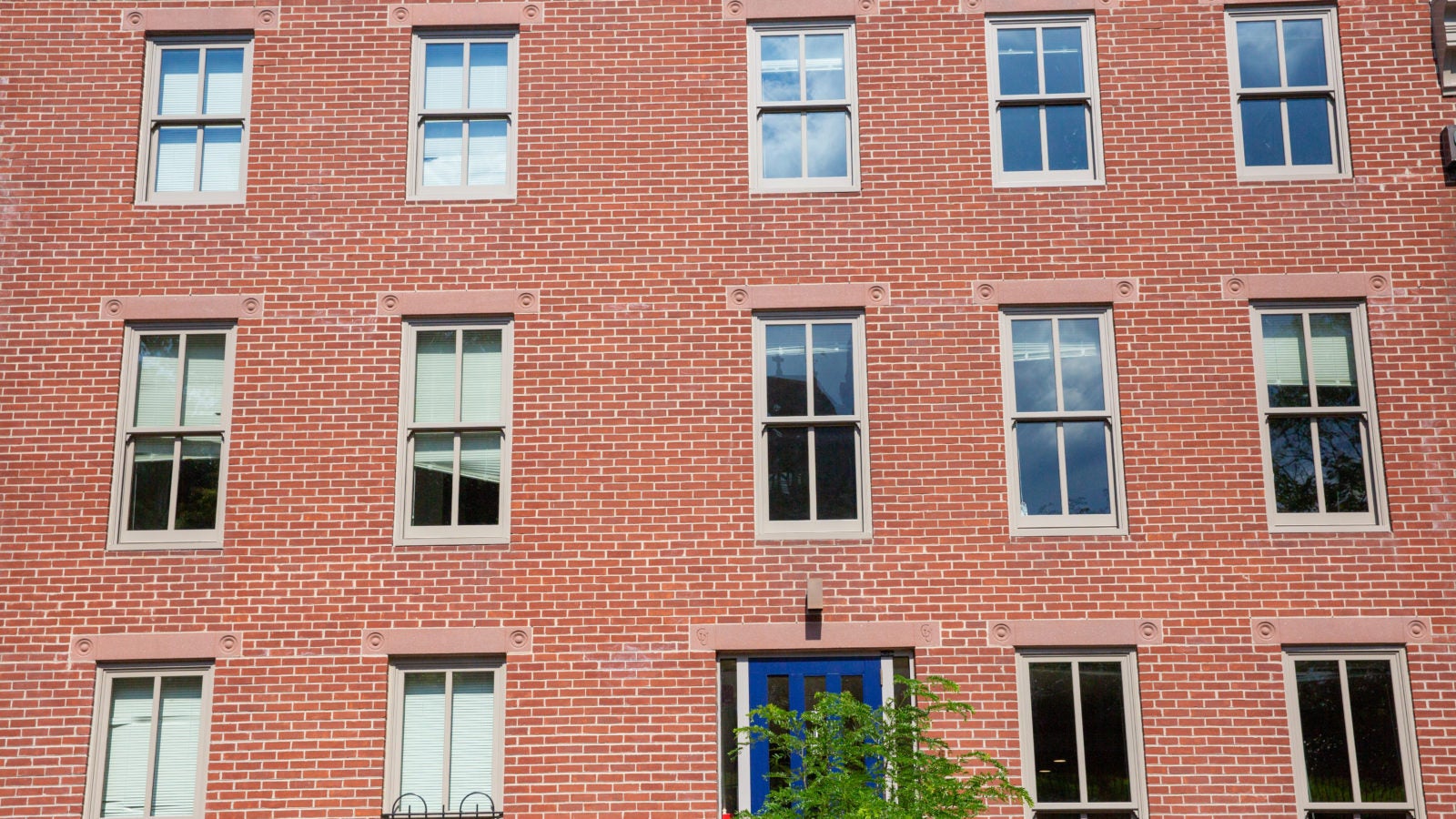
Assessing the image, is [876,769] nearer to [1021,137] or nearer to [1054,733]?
[1054,733]

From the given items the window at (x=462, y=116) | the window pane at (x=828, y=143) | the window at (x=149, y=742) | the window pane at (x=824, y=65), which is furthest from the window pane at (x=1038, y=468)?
the window at (x=149, y=742)

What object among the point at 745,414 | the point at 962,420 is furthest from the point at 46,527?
the point at 962,420

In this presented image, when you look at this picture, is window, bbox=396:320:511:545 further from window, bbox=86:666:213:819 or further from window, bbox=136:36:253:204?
window, bbox=136:36:253:204

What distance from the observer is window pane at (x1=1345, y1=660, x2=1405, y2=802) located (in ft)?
30.7

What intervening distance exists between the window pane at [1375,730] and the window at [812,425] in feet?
13.5

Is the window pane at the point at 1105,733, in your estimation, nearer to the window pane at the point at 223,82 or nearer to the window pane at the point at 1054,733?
the window pane at the point at 1054,733

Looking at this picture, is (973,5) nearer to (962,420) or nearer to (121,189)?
(962,420)

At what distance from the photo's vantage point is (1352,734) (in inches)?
372

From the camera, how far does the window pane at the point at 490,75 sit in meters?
10.9

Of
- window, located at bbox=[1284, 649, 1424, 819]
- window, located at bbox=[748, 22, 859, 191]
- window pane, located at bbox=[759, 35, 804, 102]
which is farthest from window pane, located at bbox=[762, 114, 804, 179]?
window, located at bbox=[1284, 649, 1424, 819]

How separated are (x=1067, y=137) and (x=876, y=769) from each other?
576 centimetres

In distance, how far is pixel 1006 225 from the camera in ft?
34.1

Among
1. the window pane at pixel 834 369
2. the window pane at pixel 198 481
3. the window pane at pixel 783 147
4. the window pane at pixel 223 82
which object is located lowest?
the window pane at pixel 198 481

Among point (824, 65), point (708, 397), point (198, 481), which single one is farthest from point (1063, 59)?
point (198, 481)
